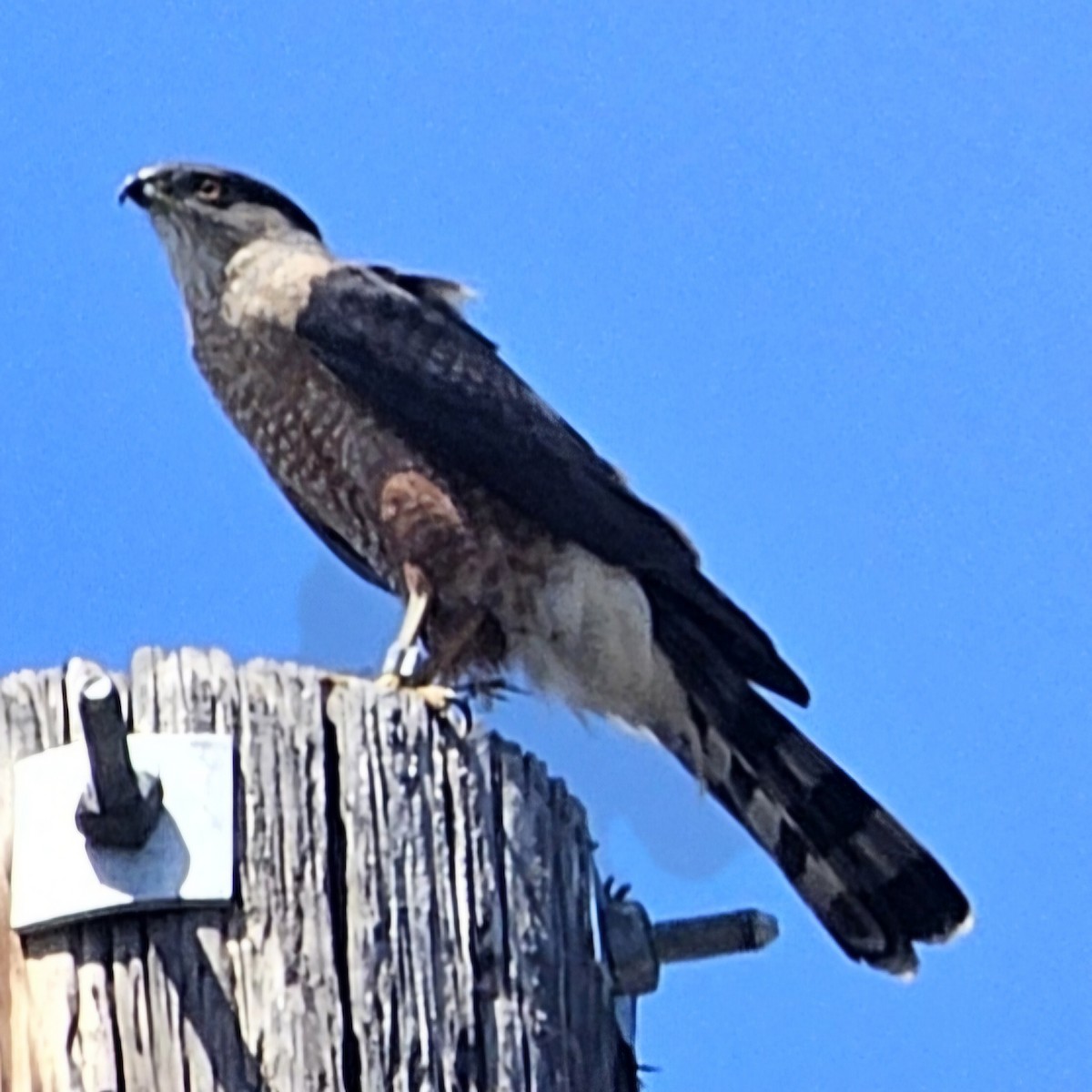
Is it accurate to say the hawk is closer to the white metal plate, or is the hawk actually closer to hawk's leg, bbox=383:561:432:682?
hawk's leg, bbox=383:561:432:682

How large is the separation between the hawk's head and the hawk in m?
0.19

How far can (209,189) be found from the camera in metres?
4.25

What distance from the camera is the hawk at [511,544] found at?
3621mm

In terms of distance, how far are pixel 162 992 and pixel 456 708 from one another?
1.52 ft

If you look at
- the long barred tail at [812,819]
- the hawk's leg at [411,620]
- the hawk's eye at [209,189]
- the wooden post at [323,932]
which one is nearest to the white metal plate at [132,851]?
the wooden post at [323,932]

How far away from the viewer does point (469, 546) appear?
146 inches

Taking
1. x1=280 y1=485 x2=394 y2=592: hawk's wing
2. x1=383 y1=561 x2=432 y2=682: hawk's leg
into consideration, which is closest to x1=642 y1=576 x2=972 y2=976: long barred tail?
x1=383 y1=561 x2=432 y2=682: hawk's leg

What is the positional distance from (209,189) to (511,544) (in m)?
1.04

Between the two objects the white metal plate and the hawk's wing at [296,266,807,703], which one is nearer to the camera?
the white metal plate

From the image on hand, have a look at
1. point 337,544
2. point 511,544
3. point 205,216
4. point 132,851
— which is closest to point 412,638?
point 511,544

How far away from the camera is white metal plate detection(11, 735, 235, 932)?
1918 millimetres

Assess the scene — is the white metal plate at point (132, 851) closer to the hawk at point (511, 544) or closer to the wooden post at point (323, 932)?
the wooden post at point (323, 932)

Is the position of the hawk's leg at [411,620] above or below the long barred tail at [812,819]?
above

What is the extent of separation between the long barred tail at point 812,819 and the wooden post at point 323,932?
4.39 ft
